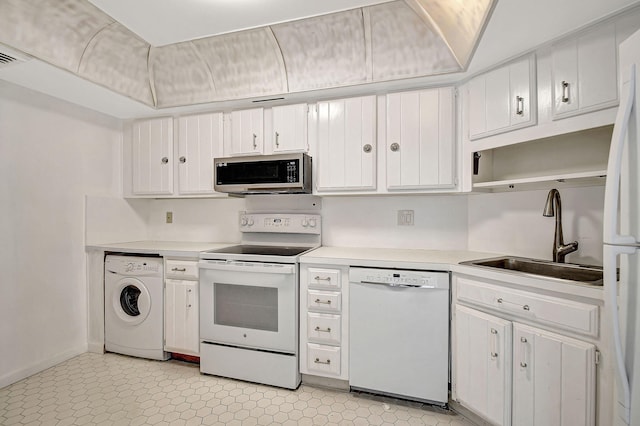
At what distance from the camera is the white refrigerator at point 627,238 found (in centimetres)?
93

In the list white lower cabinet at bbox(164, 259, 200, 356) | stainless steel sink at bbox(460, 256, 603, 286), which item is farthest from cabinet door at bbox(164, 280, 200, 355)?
stainless steel sink at bbox(460, 256, 603, 286)

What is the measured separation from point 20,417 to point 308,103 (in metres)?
2.85

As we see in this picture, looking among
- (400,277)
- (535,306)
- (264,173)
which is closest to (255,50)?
(264,173)

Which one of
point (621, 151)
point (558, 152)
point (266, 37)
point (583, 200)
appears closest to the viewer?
point (621, 151)

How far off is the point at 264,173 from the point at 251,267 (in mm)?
745

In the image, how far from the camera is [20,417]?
175cm

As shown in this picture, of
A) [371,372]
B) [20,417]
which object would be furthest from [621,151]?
[20,417]

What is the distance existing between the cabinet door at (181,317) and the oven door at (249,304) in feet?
0.36

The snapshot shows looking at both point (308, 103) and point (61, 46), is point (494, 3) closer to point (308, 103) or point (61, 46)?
point (308, 103)

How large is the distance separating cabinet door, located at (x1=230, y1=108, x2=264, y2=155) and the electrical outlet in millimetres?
1333

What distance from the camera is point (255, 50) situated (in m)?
2.31

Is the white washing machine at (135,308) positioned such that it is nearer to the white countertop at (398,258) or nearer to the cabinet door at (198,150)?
the cabinet door at (198,150)

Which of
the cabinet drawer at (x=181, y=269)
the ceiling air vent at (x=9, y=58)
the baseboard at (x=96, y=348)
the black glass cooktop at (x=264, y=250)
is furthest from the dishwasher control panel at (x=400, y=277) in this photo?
the ceiling air vent at (x=9, y=58)

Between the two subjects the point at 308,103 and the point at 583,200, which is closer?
the point at 583,200
